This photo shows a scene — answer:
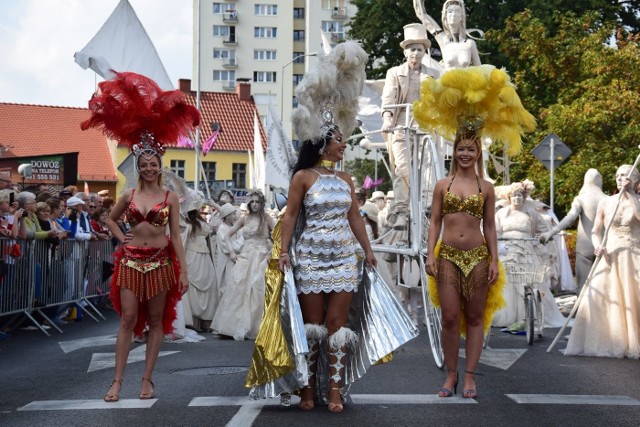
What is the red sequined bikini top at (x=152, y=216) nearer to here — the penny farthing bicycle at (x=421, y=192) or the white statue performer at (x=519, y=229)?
the penny farthing bicycle at (x=421, y=192)

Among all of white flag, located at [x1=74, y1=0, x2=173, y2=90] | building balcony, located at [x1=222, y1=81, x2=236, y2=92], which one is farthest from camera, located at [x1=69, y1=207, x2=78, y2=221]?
building balcony, located at [x1=222, y1=81, x2=236, y2=92]

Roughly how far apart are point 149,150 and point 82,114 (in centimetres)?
7419

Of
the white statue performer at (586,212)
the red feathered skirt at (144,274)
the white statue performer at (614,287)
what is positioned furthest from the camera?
the white statue performer at (586,212)

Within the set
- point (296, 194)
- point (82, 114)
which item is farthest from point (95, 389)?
point (82, 114)

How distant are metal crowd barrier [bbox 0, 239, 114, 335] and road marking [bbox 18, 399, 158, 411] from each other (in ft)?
17.9

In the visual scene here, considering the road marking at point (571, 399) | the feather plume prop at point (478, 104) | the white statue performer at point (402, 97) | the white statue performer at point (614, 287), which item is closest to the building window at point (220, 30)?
the white statue performer at point (402, 97)

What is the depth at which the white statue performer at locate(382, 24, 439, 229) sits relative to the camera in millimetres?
13938

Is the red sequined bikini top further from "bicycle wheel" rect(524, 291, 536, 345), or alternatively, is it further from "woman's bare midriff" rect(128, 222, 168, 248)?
"bicycle wheel" rect(524, 291, 536, 345)

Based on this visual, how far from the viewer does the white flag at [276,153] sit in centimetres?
2249

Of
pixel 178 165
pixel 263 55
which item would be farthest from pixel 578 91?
pixel 263 55

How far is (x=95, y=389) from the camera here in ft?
29.6

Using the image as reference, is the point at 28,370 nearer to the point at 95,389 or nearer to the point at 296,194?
the point at 95,389

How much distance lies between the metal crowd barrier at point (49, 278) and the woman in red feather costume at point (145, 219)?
5368 millimetres

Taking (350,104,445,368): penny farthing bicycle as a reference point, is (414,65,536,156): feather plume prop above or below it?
above
